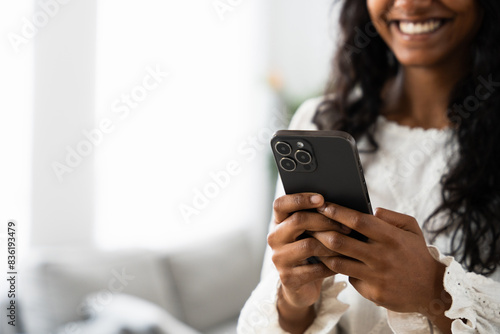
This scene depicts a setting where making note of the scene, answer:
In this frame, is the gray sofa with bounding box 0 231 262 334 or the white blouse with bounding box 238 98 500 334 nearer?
the white blouse with bounding box 238 98 500 334

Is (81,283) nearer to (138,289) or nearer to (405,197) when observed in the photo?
(138,289)

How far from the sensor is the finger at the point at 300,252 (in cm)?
82

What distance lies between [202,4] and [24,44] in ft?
4.38

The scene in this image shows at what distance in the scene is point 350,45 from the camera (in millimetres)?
1392

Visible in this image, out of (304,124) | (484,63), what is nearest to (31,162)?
(304,124)

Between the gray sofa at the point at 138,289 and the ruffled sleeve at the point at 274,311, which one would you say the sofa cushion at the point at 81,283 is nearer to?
the gray sofa at the point at 138,289

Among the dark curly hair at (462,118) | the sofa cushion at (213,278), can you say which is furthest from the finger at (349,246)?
the sofa cushion at (213,278)

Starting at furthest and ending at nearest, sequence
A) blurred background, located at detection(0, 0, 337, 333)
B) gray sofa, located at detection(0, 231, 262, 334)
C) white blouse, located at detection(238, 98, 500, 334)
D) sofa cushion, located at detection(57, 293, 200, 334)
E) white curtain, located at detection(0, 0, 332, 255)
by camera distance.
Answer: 1. white curtain, located at detection(0, 0, 332, 255)
2. blurred background, located at detection(0, 0, 337, 333)
3. gray sofa, located at detection(0, 231, 262, 334)
4. sofa cushion, located at detection(57, 293, 200, 334)
5. white blouse, located at detection(238, 98, 500, 334)

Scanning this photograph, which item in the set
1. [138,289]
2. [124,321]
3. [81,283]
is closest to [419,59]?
[124,321]

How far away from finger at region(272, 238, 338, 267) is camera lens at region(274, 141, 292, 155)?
14 cm

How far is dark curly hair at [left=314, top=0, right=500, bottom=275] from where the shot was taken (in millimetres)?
1069

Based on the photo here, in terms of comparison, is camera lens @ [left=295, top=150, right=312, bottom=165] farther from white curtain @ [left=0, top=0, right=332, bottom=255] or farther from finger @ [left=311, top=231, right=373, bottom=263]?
white curtain @ [left=0, top=0, right=332, bottom=255]

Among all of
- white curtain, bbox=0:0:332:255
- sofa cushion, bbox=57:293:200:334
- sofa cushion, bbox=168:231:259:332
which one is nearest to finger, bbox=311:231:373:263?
sofa cushion, bbox=57:293:200:334

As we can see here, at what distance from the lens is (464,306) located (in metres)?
0.85
